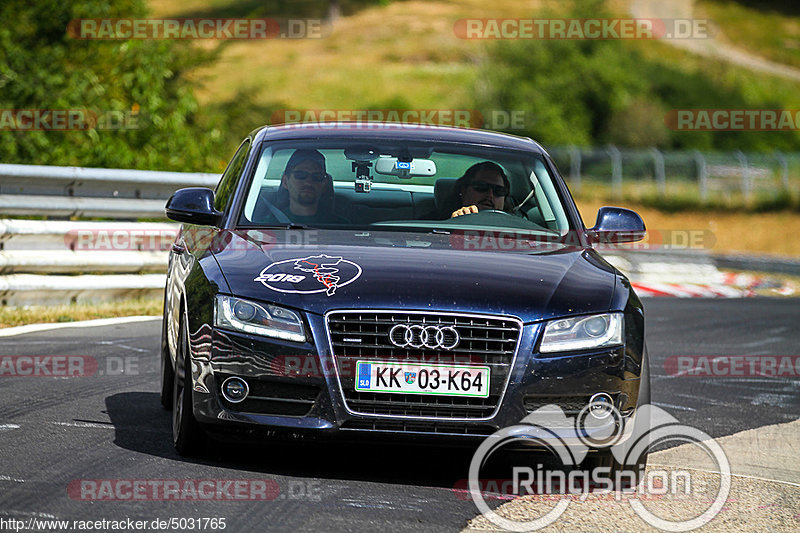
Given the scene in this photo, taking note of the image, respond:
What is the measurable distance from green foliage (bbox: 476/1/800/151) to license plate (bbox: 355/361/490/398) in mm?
54165

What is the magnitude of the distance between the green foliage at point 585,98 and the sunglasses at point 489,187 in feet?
172

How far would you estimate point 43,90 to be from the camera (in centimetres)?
1739

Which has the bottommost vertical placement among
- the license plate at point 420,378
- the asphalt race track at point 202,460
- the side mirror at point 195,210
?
the asphalt race track at point 202,460

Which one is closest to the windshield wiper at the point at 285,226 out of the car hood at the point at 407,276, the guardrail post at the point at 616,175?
the car hood at the point at 407,276

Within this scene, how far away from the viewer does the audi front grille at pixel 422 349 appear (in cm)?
530

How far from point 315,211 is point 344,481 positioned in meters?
1.60

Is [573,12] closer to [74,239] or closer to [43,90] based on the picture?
[43,90]

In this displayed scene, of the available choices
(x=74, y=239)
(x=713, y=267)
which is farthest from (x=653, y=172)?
(x=74, y=239)

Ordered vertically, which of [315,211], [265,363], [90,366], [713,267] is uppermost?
[315,211]

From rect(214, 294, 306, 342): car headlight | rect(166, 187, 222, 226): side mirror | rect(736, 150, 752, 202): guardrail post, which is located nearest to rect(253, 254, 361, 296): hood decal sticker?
rect(214, 294, 306, 342): car headlight

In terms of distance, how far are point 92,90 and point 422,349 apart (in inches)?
534

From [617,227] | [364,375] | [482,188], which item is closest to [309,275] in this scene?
[364,375]

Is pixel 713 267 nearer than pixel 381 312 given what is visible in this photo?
No

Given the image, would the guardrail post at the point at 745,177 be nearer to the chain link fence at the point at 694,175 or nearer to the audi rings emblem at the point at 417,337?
the chain link fence at the point at 694,175
